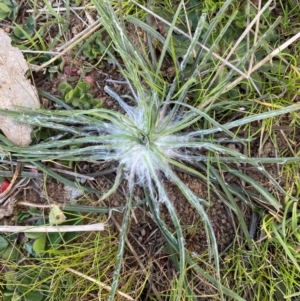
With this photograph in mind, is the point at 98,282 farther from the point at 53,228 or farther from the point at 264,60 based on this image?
the point at 264,60

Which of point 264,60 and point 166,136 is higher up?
point 264,60

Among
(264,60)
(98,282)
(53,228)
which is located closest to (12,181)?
(53,228)

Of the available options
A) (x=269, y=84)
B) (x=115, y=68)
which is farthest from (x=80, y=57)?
(x=269, y=84)

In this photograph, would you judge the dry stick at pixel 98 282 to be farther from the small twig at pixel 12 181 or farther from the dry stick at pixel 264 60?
the dry stick at pixel 264 60

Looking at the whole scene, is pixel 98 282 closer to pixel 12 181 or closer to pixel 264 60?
pixel 12 181

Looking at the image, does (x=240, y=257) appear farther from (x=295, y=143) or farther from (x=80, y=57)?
(x=80, y=57)

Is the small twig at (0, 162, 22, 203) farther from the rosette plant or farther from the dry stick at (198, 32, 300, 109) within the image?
the dry stick at (198, 32, 300, 109)

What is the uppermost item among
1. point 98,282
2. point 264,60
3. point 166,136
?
point 264,60

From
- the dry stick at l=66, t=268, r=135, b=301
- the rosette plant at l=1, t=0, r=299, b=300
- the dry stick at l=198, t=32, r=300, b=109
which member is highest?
the dry stick at l=198, t=32, r=300, b=109

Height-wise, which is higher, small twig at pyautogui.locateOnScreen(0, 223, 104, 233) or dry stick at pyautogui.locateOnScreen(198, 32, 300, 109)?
dry stick at pyautogui.locateOnScreen(198, 32, 300, 109)

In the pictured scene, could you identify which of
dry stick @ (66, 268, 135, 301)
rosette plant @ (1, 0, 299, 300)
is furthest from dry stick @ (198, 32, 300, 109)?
dry stick @ (66, 268, 135, 301)
